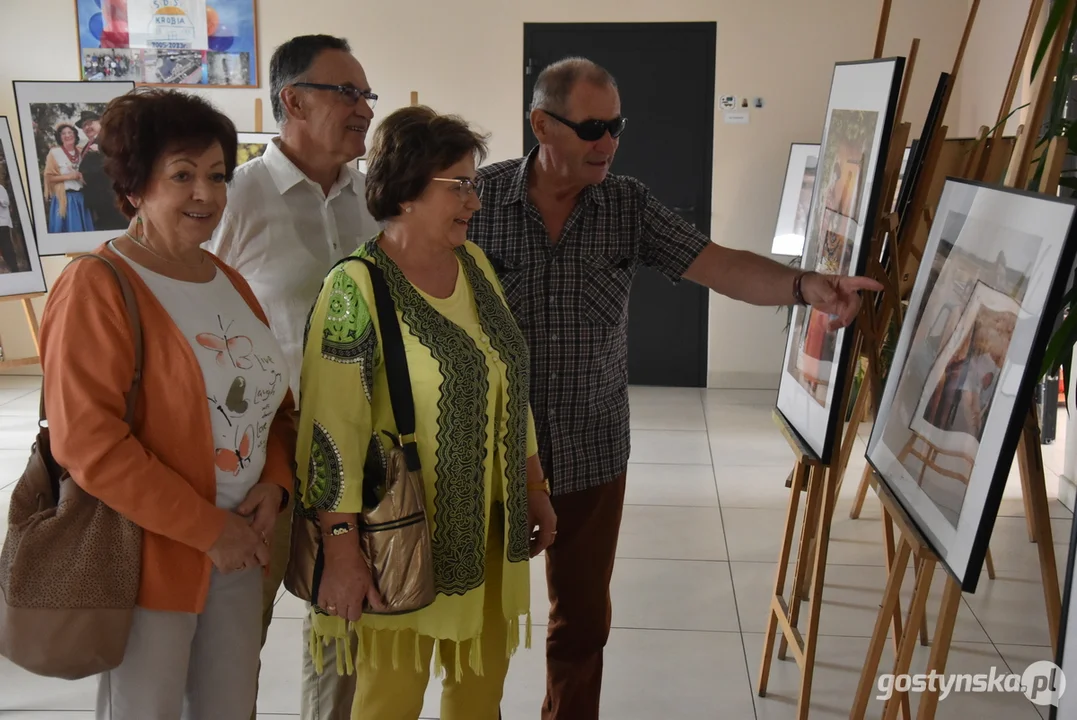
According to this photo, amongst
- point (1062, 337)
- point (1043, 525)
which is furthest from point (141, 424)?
point (1043, 525)

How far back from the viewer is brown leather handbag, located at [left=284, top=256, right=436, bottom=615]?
5.46ft

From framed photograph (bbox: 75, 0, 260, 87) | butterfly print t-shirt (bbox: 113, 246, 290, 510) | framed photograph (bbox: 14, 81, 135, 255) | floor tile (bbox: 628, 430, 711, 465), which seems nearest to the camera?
butterfly print t-shirt (bbox: 113, 246, 290, 510)

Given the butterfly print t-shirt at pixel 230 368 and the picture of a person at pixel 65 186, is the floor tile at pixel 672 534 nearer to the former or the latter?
the butterfly print t-shirt at pixel 230 368

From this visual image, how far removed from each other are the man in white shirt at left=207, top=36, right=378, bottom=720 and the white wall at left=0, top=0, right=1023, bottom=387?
4.71 m

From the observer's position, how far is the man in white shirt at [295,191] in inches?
81.7

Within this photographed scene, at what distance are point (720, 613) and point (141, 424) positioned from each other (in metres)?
2.29

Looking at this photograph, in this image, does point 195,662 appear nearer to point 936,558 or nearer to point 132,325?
point 132,325

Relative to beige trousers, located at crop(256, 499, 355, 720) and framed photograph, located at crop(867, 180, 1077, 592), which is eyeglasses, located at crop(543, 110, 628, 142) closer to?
framed photograph, located at crop(867, 180, 1077, 592)

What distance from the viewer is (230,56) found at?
6.84 m

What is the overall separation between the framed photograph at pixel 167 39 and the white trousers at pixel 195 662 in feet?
19.4

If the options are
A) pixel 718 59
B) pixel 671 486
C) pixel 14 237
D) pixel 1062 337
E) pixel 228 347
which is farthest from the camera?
pixel 718 59

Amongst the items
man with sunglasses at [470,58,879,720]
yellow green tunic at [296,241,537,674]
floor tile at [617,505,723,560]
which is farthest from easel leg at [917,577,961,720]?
floor tile at [617,505,723,560]

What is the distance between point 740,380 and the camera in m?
6.96

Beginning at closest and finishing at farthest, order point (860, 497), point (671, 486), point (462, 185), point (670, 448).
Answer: point (462, 185), point (860, 497), point (671, 486), point (670, 448)
